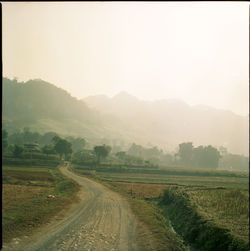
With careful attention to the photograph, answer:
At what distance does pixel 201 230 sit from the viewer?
2145 centimetres

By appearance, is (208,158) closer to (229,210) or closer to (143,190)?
(143,190)

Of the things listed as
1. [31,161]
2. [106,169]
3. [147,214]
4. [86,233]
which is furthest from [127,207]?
[31,161]

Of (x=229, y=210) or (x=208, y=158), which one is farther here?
(x=208, y=158)

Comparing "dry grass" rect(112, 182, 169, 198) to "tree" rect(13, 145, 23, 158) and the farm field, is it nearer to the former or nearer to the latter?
the farm field

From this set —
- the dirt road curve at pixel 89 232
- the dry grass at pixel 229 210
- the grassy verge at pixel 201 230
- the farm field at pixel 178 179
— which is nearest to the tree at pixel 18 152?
the farm field at pixel 178 179

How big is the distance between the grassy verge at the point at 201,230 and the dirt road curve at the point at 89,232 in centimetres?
554

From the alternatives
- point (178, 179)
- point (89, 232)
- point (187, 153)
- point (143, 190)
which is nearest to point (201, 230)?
point (89, 232)

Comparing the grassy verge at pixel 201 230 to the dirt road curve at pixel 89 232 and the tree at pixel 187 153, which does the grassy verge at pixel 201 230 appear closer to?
the dirt road curve at pixel 89 232

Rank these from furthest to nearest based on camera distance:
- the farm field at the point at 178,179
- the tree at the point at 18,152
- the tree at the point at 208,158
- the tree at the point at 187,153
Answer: the tree at the point at 187,153
the tree at the point at 208,158
the tree at the point at 18,152
the farm field at the point at 178,179

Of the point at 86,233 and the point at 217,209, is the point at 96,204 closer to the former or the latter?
the point at 86,233

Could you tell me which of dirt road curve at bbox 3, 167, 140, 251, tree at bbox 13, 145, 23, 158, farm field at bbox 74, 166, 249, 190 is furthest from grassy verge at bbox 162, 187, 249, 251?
tree at bbox 13, 145, 23, 158

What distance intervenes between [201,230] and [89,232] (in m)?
10.4

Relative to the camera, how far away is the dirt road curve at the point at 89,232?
56.2ft

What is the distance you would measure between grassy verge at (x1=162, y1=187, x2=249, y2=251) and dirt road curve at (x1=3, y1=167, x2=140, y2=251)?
18.2 ft
